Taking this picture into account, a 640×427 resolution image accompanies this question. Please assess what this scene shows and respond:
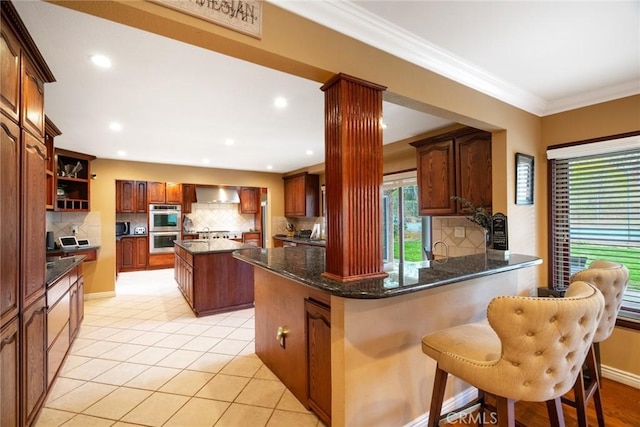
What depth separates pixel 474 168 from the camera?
2.89m

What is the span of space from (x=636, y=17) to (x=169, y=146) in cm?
469

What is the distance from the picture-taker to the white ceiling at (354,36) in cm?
152

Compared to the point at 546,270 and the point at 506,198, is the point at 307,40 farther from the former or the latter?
the point at 546,270

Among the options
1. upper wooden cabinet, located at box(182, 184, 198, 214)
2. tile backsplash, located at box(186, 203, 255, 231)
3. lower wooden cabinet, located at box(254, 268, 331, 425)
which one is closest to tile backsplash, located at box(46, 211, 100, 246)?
upper wooden cabinet, located at box(182, 184, 198, 214)

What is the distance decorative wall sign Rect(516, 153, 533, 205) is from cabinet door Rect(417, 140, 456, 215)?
0.61m

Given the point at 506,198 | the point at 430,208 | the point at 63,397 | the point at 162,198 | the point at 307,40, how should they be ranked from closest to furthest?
1. the point at 307,40
2. the point at 63,397
3. the point at 506,198
4. the point at 430,208
5. the point at 162,198

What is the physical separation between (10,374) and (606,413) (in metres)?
3.68

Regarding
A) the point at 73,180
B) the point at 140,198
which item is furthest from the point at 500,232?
the point at 140,198

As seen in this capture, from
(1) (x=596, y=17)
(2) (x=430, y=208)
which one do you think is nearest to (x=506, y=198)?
(2) (x=430, y=208)

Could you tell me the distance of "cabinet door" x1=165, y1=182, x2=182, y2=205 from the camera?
7324 millimetres

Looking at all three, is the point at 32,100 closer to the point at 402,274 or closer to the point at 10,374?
the point at 10,374

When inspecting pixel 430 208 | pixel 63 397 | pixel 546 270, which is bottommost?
pixel 63 397

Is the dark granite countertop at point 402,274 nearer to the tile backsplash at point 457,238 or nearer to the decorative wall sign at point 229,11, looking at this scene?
the tile backsplash at point 457,238

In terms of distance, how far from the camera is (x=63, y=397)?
7.01 feet
